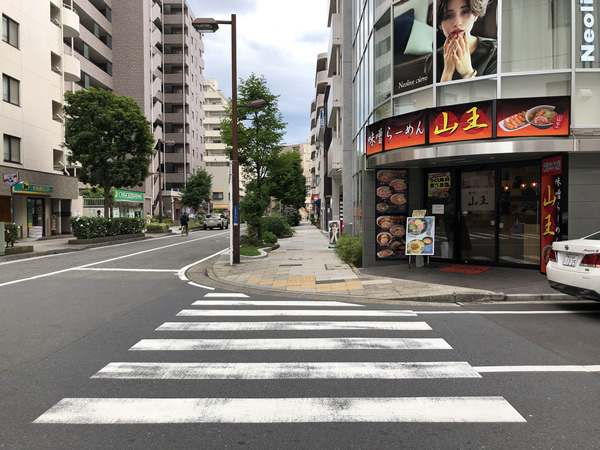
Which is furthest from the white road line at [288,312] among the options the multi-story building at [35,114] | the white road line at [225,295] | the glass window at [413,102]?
the multi-story building at [35,114]

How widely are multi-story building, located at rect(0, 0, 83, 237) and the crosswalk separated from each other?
21.9 metres

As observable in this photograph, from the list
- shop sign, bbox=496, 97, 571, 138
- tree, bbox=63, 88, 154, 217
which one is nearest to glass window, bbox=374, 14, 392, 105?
shop sign, bbox=496, 97, 571, 138

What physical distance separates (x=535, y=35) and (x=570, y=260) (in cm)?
611

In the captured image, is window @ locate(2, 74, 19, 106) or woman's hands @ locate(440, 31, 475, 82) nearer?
woman's hands @ locate(440, 31, 475, 82)

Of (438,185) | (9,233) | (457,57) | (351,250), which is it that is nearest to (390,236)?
(351,250)

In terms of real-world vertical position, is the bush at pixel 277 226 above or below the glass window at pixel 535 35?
below

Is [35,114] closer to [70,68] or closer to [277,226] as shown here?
[70,68]

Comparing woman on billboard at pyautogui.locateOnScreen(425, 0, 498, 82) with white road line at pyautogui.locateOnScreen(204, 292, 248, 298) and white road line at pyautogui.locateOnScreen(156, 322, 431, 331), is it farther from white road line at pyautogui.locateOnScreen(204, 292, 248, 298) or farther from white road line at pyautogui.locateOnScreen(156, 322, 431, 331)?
white road line at pyautogui.locateOnScreen(204, 292, 248, 298)

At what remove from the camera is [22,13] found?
26266 mm

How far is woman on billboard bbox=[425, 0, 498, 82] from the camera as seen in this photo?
1047cm

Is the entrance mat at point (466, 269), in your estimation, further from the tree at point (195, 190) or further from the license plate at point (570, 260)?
the tree at point (195, 190)

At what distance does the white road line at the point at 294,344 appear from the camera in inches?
211

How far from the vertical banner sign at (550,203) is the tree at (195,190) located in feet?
169

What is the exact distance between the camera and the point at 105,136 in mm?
26891
